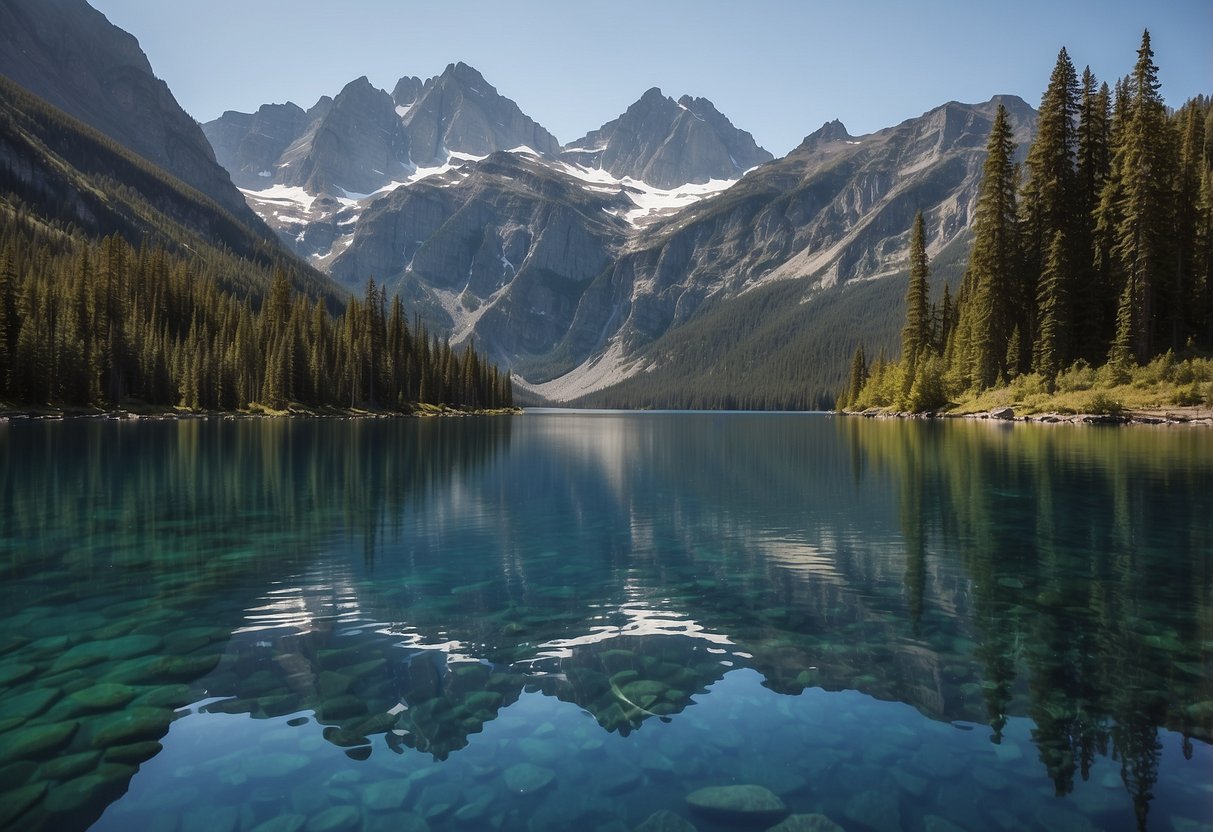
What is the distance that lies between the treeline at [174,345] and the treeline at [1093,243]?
9686 centimetres

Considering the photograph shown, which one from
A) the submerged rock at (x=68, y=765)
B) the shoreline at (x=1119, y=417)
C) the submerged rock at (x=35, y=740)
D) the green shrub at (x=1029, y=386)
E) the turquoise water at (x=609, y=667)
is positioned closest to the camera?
the turquoise water at (x=609, y=667)

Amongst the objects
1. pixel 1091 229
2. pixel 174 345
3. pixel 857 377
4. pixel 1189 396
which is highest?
pixel 1091 229

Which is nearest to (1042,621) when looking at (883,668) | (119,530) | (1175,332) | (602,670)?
(883,668)

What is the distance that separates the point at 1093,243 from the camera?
70688 millimetres

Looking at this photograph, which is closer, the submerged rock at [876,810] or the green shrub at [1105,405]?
the submerged rock at [876,810]

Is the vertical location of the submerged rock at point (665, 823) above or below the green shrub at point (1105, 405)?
below

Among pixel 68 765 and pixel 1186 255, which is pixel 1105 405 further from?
pixel 68 765

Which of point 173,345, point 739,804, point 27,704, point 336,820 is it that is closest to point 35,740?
point 27,704

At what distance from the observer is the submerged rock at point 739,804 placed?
686cm

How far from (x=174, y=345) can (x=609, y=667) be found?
12435 centimetres

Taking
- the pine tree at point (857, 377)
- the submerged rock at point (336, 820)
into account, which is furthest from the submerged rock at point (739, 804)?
the pine tree at point (857, 377)

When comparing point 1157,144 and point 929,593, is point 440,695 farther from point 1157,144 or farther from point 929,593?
point 1157,144

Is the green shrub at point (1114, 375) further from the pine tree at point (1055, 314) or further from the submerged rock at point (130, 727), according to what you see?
the submerged rock at point (130, 727)

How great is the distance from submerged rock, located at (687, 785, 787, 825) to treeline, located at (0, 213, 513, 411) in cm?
10392
